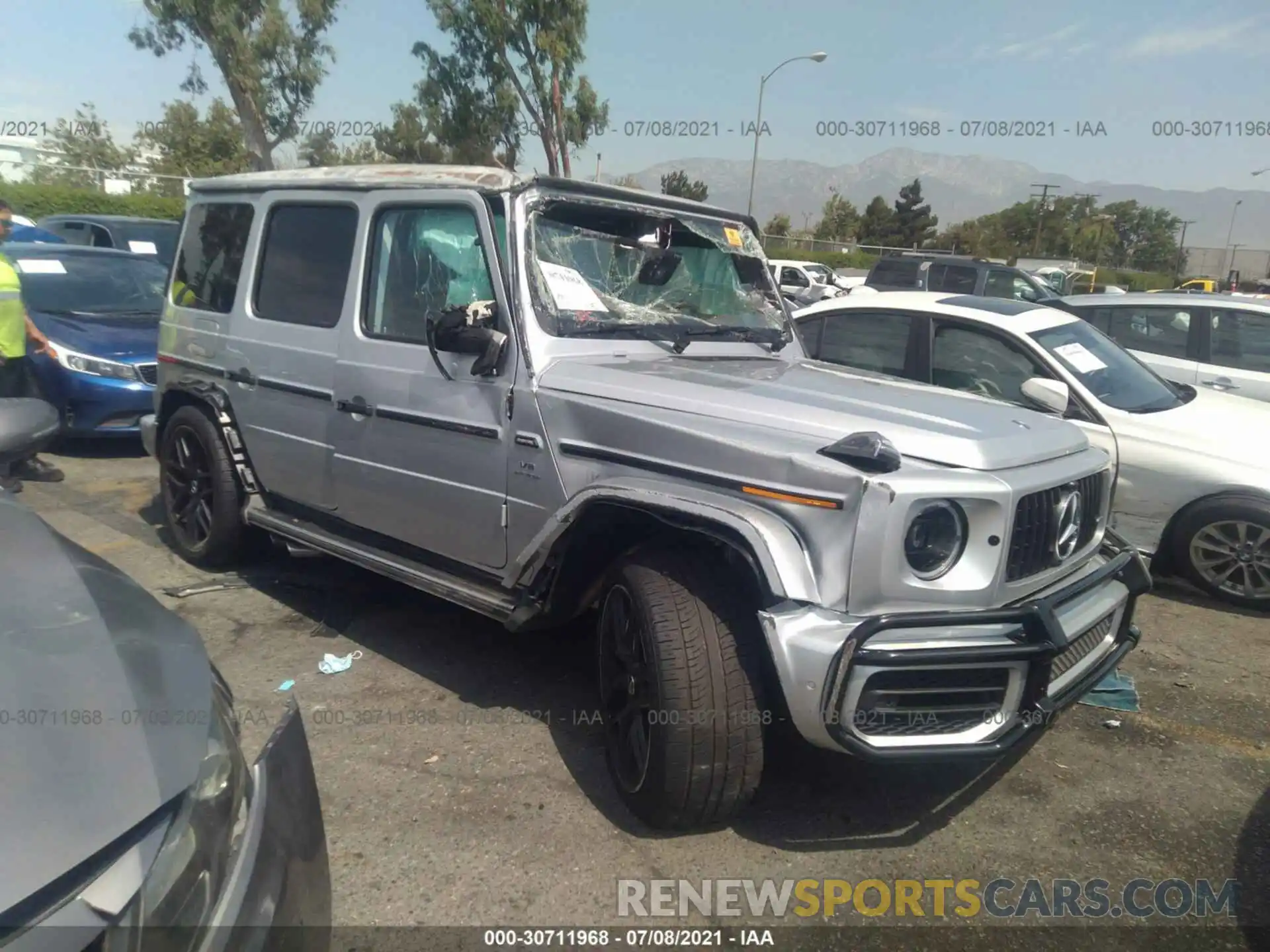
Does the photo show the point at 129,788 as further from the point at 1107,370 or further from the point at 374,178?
the point at 1107,370

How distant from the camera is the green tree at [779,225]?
52812 mm

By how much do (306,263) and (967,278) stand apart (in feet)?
44.9

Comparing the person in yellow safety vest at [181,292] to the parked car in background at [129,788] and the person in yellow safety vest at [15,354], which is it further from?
the parked car in background at [129,788]

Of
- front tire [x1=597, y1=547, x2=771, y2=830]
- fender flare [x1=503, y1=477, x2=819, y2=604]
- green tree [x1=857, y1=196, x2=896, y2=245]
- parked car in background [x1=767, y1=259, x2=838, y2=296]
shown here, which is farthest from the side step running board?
green tree [x1=857, y1=196, x2=896, y2=245]

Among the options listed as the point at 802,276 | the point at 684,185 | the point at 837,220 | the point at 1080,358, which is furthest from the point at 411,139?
the point at 837,220

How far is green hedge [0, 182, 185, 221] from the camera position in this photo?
24.6 metres

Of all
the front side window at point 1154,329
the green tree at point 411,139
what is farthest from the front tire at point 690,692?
the green tree at point 411,139

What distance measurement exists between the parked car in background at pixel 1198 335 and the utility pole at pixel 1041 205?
5376 cm

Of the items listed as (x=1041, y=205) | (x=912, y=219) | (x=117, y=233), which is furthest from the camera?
(x=912, y=219)

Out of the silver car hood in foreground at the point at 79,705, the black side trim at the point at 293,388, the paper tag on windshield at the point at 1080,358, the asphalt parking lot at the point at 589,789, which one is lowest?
the asphalt parking lot at the point at 589,789

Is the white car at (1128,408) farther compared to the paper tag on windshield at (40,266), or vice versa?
the paper tag on windshield at (40,266)

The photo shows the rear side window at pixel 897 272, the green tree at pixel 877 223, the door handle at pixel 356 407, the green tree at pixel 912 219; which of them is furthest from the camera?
the green tree at pixel 912 219

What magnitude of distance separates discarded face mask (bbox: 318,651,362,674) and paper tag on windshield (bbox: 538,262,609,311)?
6.01 feet

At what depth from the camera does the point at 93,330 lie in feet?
25.1
